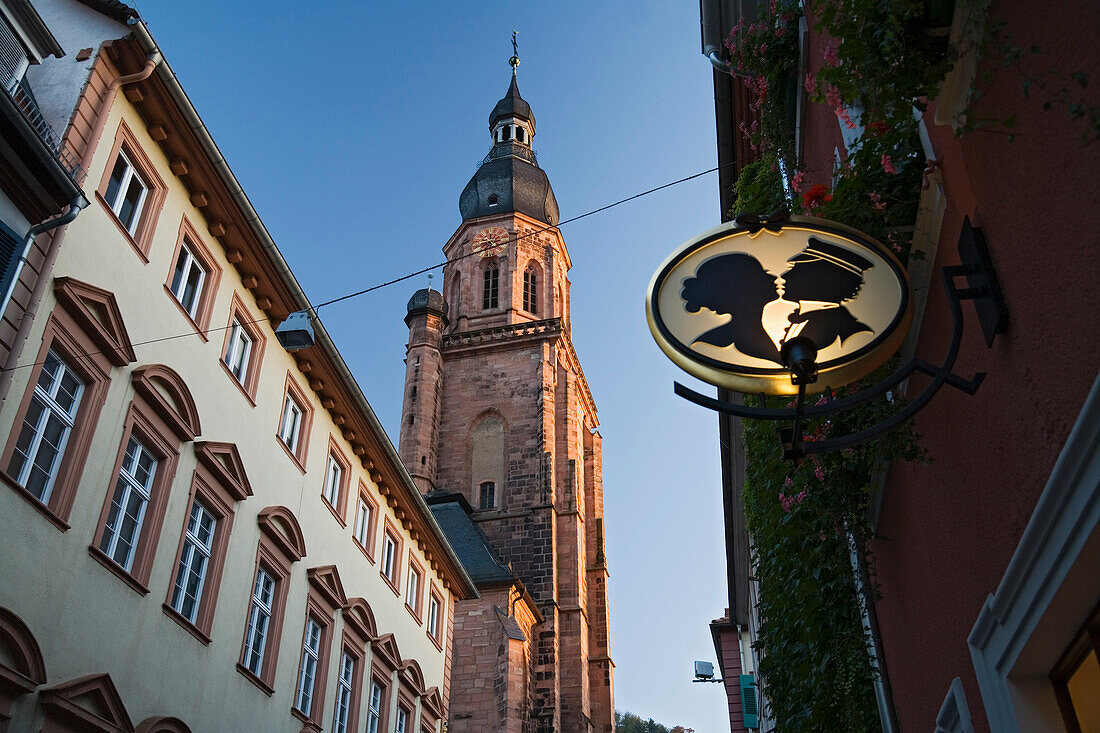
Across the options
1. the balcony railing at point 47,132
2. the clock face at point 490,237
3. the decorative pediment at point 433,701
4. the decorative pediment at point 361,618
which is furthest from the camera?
the clock face at point 490,237

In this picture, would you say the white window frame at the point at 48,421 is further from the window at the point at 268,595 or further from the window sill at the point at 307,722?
the window sill at the point at 307,722

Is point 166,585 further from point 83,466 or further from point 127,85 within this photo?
point 127,85

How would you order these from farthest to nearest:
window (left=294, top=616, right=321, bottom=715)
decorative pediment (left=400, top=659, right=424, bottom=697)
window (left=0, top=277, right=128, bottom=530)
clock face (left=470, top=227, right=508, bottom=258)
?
clock face (left=470, top=227, right=508, bottom=258)
decorative pediment (left=400, top=659, right=424, bottom=697)
window (left=294, top=616, right=321, bottom=715)
window (left=0, top=277, right=128, bottom=530)

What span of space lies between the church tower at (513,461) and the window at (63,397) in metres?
20.9

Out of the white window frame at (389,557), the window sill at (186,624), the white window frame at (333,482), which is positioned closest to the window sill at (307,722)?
the window sill at (186,624)

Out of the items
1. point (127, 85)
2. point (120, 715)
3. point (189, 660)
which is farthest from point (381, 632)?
point (127, 85)

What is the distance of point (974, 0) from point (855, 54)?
420mm

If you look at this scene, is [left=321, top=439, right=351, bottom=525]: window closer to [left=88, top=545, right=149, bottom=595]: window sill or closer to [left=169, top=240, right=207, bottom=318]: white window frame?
[left=169, top=240, right=207, bottom=318]: white window frame

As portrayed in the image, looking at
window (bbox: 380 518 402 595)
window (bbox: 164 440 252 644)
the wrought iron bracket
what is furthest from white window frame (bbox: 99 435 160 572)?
the wrought iron bracket

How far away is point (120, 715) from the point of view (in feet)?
29.2

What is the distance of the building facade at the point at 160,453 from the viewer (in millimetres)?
8250

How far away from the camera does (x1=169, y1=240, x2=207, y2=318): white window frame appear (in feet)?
36.4

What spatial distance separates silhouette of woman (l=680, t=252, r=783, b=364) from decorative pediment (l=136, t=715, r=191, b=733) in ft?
26.2

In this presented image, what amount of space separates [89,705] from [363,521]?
771 cm
